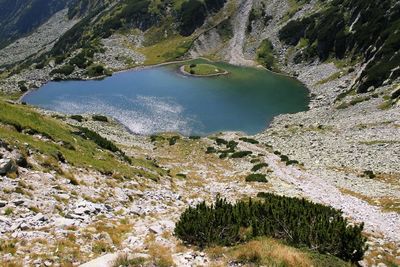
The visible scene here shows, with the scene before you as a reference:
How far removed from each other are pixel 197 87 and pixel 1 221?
347ft

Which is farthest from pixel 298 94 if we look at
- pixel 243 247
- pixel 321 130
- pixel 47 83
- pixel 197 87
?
pixel 243 247

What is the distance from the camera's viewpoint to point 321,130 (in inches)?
2702

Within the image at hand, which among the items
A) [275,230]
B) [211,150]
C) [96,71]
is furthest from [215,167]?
[96,71]

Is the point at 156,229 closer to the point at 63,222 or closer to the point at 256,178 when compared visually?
the point at 63,222

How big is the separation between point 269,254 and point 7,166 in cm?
1441

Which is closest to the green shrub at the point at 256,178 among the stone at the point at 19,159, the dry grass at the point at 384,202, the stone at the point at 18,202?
the dry grass at the point at 384,202

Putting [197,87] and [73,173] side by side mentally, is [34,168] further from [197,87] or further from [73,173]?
[197,87]

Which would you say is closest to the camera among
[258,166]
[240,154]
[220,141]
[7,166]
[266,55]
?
[7,166]

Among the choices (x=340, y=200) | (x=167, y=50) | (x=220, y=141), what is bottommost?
(x=220, y=141)

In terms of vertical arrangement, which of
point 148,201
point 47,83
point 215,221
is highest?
point 215,221

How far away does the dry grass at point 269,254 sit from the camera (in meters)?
14.5

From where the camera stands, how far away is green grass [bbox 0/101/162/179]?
26750 mm

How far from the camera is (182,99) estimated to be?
108m

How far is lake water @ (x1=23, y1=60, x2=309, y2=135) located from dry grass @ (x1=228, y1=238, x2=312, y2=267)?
219ft
